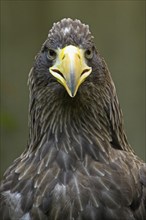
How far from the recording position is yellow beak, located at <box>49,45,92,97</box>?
3973mm

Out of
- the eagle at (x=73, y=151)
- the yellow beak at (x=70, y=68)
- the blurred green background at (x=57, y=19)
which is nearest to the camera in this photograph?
the yellow beak at (x=70, y=68)

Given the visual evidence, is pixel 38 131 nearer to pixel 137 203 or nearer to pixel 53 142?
pixel 53 142

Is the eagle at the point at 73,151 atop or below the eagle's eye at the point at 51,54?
below

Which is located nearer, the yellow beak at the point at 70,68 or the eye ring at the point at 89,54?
the yellow beak at the point at 70,68

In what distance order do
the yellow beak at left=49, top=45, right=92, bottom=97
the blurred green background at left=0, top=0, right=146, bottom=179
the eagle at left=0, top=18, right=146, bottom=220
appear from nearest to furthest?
the yellow beak at left=49, top=45, right=92, bottom=97, the eagle at left=0, top=18, right=146, bottom=220, the blurred green background at left=0, top=0, right=146, bottom=179

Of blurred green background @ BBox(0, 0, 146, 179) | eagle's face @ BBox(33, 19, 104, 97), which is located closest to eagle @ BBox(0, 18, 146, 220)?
eagle's face @ BBox(33, 19, 104, 97)

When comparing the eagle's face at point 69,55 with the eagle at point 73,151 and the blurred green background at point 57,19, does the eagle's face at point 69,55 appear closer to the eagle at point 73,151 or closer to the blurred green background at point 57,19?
the eagle at point 73,151

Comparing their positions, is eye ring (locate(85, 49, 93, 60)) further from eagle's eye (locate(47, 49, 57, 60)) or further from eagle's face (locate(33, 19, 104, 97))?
eagle's eye (locate(47, 49, 57, 60))

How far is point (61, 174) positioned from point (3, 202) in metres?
0.31

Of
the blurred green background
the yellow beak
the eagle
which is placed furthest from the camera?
the blurred green background

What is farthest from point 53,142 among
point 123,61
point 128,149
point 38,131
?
point 123,61

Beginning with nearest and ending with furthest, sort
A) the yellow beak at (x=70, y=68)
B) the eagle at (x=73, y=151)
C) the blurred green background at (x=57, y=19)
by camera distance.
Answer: the yellow beak at (x=70, y=68)
the eagle at (x=73, y=151)
the blurred green background at (x=57, y=19)

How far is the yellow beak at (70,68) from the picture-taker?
397cm

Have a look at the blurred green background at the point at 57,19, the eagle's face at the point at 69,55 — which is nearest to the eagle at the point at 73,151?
the eagle's face at the point at 69,55
